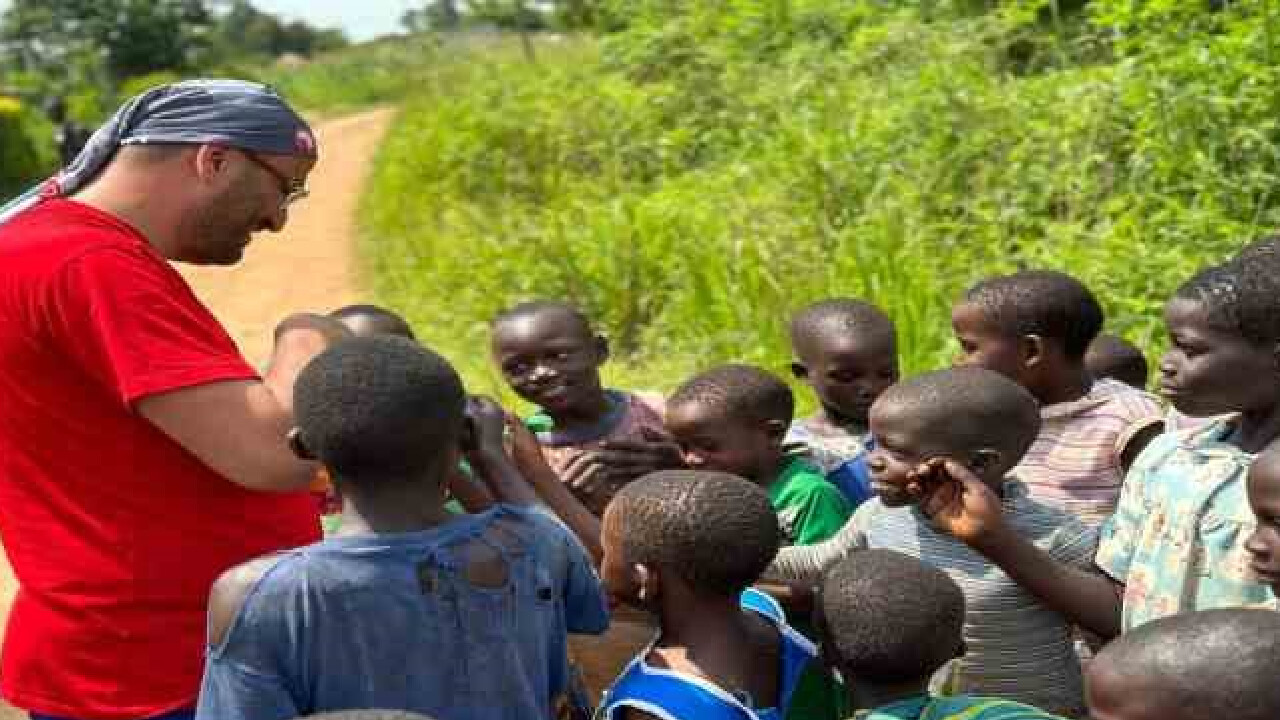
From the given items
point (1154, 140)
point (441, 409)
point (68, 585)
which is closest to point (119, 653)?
point (68, 585)

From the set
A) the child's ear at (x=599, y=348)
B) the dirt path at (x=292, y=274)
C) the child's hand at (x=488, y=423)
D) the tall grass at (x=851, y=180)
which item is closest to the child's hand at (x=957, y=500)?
the child's hand at (x=488, y=423)

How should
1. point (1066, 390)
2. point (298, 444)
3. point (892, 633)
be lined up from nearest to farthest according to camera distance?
point (298, 444), point (892, 633), point (1066, 390)

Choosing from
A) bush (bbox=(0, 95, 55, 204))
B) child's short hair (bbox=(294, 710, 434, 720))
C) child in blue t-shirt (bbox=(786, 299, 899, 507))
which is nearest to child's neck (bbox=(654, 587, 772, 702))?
child's short hair (bbox=(294, 710, 434, 720))

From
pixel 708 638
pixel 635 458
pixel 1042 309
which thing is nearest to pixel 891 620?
pixel 708 638

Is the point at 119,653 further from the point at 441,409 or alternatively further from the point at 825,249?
the point at 825,249

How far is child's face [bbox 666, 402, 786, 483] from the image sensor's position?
3.03 meters

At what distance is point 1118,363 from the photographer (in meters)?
3.80

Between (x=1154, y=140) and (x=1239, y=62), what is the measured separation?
0.42m

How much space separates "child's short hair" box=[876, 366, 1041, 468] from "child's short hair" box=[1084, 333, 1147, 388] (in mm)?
1264

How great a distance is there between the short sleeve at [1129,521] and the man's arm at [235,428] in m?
1.24

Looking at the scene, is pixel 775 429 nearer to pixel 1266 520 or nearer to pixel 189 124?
pixel 1266 520

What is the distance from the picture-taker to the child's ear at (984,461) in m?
2.55

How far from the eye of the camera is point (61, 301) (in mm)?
2025

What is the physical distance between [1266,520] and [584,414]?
173cm
